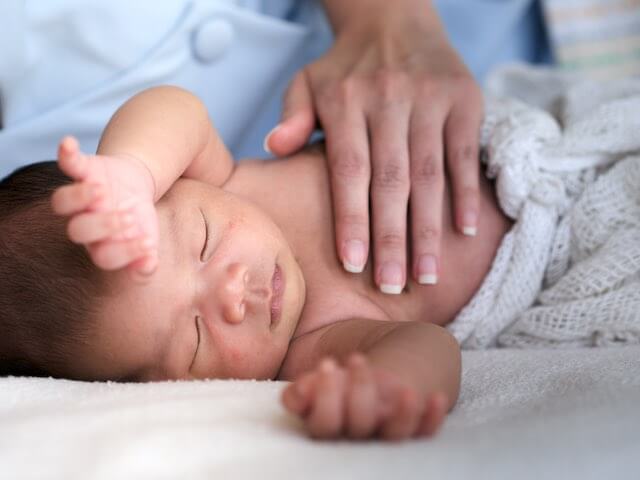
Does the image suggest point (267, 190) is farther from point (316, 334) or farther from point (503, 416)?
point (503, 416)

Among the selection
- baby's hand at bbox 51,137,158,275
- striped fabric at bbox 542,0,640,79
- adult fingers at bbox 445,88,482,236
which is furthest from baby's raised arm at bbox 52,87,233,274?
striped fabric at bbox 542,0,640,79

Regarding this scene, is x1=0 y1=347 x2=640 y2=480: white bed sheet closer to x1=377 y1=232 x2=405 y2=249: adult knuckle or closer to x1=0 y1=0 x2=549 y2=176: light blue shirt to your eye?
x1=377 y1=232 x2=405 y2=249: adult knuckle

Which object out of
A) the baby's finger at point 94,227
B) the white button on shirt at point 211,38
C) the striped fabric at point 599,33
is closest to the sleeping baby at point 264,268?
the baby's finger at point 94,227

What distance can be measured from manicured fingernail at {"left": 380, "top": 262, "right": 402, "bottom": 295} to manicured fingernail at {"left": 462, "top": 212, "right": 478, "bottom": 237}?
13cm

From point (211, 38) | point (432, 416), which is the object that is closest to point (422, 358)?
point (432, 416)

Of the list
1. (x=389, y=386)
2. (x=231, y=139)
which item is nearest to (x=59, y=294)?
(x=389, y=386)

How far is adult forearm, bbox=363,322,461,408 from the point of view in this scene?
26.9 inches

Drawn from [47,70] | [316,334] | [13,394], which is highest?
[47,70]

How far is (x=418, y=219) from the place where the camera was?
1053 millimetres

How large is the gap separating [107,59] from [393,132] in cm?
56

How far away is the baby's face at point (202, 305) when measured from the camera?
0.88 meters

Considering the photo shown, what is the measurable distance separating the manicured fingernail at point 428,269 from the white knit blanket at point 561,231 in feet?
0.36

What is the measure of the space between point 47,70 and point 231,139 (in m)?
0.40

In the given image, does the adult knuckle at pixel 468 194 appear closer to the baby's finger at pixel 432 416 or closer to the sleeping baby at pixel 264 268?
the sleeping baby at pixel 264 268
